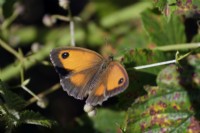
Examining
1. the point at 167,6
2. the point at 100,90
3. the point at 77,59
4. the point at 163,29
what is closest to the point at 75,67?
the point at 77,59

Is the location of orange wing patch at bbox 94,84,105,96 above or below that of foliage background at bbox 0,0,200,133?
above

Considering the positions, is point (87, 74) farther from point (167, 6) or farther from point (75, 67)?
point (167, 6)

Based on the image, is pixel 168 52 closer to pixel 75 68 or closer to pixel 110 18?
pixel 75 68

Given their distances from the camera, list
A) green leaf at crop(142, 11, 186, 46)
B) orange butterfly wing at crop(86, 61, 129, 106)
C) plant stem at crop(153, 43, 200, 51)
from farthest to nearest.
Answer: green leaf at crop(142, 11, 186, 46), plant stem at crop(153, 43, 200, 51), orange butterfly wing at crop(86, 61, 129, 106)

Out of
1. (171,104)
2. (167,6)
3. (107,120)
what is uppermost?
(167,6)

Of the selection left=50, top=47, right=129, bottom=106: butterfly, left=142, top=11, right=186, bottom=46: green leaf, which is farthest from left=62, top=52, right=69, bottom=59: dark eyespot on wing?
left=142, top=11, right=186, bottom=46: green leaf

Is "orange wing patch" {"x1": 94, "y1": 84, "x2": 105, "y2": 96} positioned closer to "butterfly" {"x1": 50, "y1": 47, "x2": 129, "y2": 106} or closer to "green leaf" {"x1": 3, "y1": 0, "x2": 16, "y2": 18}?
"butterfly" {"x1": 50, "y1": 47, "x2": 129, "y2": 106}

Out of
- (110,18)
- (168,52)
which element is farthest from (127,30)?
(168,52)
